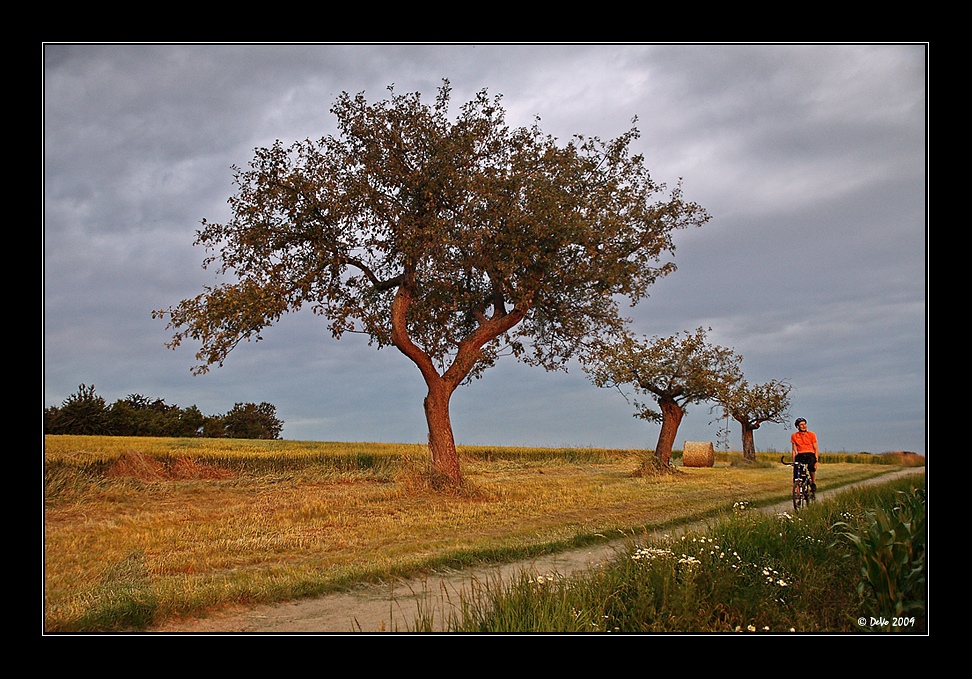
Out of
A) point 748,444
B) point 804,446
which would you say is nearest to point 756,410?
point 748,444

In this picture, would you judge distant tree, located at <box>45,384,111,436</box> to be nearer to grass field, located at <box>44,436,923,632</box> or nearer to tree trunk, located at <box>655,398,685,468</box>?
grass field, located at <box>44,436,923,632</box>

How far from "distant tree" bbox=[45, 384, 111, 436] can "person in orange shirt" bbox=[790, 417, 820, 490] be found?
2056cm

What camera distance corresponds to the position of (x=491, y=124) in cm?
1997

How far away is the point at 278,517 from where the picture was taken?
15.2 metres

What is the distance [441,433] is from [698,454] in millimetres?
21956

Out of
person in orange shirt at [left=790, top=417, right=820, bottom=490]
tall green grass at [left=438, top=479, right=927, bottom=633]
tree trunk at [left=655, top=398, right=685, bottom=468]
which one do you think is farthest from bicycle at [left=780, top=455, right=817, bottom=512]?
tree trunk at [left=655, top=398, right=685, bottom=468]

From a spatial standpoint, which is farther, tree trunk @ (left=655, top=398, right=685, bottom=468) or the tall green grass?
tree trunk @ (left=655, top=398, right=685, bottom=468)

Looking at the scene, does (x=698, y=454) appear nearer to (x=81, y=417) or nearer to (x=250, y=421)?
(x=250, y=421)

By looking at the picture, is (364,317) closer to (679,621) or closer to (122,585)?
(122,585)

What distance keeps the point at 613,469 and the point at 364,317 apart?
58.5 feet

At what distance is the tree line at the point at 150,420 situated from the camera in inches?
934

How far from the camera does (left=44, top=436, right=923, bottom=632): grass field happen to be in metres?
8.99

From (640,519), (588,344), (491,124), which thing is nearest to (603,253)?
(588,344)
